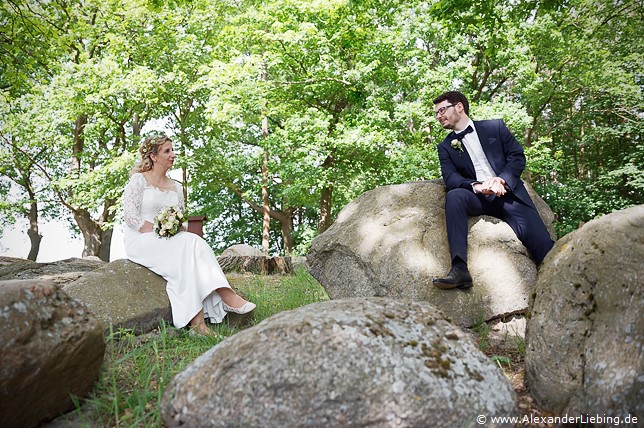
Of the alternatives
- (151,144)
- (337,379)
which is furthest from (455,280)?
(151,144)

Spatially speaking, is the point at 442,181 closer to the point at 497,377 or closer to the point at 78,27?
the point at 497,377

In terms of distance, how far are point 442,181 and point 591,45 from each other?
13.8 m

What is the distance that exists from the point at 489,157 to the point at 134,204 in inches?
167

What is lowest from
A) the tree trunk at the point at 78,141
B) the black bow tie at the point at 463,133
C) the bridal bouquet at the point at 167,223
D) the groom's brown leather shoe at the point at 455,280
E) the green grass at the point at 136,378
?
the green grass at the point at 136,378

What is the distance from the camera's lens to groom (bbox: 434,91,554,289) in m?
4.77

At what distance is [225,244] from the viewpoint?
1046 inches

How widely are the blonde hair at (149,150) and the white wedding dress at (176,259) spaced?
152 mm

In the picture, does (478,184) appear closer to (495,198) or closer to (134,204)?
(495,198)

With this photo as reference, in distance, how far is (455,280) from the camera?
15.4ft

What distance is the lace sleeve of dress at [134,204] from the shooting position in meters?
5.79

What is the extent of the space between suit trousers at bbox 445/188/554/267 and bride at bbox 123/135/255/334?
2.51m

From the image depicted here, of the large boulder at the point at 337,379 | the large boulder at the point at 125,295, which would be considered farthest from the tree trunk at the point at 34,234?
the large boulder at the point at 337,379

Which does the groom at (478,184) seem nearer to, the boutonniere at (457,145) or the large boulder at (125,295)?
the boutonniere at (457,145)

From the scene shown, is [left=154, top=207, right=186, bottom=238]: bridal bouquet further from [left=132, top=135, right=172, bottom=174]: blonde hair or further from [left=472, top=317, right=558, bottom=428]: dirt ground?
[left=472, top=317, right=558, bottom=428]: dirt ground
